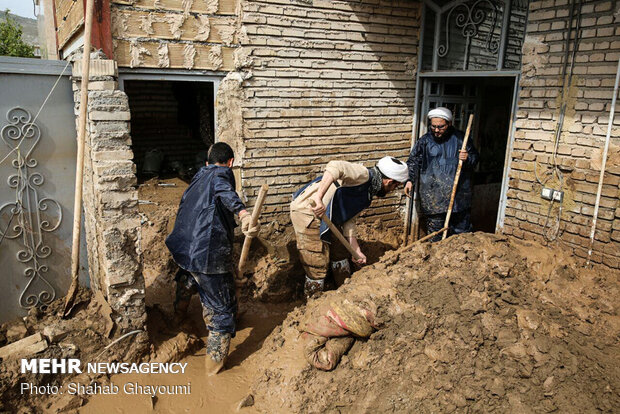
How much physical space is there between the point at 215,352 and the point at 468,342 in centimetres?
209

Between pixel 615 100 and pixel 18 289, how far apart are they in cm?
561

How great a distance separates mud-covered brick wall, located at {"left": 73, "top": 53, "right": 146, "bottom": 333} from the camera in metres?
3.46

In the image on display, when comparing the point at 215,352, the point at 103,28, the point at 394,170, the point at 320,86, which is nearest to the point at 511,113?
the point at 394,170

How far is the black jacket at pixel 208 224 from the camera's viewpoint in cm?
363

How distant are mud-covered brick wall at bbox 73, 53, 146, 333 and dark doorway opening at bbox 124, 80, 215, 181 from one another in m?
5.13

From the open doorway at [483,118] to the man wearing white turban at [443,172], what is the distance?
1.15 metres

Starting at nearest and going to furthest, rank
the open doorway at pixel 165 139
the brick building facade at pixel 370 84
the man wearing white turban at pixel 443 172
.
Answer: the brick building facade at pixel 370 84, the man wearing white turban at pixel 443 172, the open doorway at pixel 165 139

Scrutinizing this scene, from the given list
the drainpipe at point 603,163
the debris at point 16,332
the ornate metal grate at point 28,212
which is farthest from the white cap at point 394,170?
the debris at point 16,332

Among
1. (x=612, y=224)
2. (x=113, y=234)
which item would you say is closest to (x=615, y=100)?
(x=612, y=224)

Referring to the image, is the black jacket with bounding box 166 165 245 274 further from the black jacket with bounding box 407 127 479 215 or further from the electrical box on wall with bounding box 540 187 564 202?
the electrical box on wall with bounding box 540 187 564 202

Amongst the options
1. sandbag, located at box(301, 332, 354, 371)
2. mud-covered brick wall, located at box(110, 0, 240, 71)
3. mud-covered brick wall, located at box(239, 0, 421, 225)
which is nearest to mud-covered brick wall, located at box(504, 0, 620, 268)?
mud-covered brick wall, located at box(239, 0, 421, 225)

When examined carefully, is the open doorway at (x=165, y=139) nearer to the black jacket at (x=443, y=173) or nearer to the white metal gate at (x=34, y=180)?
the white metal gate at (x=34, y=180)

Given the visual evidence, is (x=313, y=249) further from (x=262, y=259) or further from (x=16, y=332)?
(x=16, y=332)

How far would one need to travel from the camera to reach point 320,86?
18.3 ft
